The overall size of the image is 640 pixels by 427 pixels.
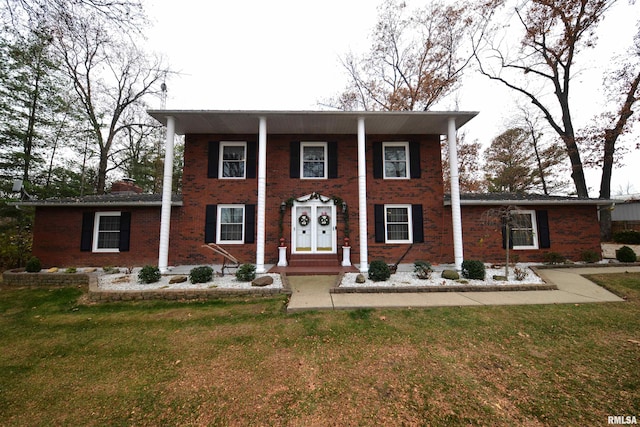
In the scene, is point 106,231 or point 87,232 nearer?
point 87,232

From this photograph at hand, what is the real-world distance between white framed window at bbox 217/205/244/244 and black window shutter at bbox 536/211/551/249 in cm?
1238

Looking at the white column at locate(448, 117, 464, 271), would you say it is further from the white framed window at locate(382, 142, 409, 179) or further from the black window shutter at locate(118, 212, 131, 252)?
the black window shutter at locate(118, 212, 131, 252)

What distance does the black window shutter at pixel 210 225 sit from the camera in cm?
1004

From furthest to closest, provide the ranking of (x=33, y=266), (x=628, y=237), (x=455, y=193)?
(x=628, y=237) → (x=455, y=193) → (x=33, y=266)

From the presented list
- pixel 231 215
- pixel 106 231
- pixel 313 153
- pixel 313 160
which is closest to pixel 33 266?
pixel 106 231

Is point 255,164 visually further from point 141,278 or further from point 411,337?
point 411,337

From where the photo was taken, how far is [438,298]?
6.05 m

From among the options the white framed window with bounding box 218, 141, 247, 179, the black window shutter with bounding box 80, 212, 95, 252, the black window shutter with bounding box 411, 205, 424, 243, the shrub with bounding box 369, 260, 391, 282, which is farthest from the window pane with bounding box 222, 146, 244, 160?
the black window shutter with bounding box 411, 205, 424, 243

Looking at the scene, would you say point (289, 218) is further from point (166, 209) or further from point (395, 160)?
point (395, 160)

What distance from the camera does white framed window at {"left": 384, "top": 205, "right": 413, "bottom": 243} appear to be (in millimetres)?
10328

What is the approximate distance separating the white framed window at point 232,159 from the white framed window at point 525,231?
38.4ft

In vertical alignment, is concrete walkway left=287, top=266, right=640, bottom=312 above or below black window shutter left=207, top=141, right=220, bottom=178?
below

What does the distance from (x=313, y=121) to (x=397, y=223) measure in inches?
214

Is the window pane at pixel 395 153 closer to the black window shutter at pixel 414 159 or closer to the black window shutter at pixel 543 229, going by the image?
the black window shutter at pixel 414 159
